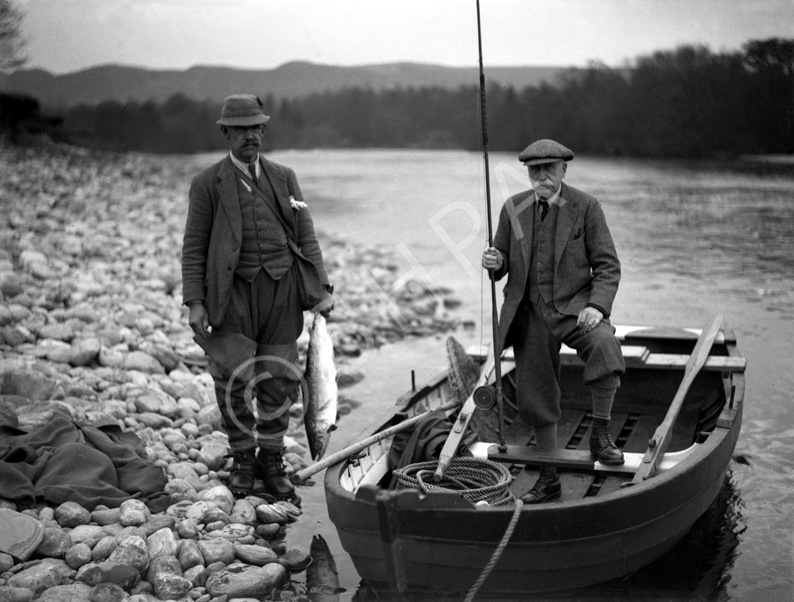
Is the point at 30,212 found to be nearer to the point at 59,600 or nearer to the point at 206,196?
the point at 206,196

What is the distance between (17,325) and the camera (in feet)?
27.7

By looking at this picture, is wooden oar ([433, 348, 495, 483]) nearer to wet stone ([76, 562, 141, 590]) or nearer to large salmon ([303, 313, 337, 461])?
large salmon ([303, 313, 337, 461])

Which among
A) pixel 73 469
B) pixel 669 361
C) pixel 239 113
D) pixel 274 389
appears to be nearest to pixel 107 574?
pixel 73 469

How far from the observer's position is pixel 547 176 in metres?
4.85

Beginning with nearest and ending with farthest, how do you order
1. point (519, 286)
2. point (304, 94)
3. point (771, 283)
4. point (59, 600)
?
point (59, 600)
point (519, 286)
point (771, 283)
point (304, 94)

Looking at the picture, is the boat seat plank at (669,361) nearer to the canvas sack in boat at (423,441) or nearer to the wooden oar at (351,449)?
the canvas sack in boat at (423,441)

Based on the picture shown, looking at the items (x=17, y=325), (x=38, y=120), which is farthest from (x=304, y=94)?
(x=17, y=325)

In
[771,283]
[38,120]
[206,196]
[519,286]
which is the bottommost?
[771,283]

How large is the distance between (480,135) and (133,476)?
2.94 metres

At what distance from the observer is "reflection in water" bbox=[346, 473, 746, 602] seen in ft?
14.1

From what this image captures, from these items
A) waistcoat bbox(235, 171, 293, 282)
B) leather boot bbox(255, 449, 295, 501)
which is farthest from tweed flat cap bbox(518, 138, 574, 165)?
leather boot bbox(255, 449, 295, 501)

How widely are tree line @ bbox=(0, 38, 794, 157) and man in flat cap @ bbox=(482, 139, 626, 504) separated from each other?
1428cm

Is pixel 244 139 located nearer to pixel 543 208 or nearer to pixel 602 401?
pixel 543 208

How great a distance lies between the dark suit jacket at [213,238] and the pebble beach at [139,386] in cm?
123
